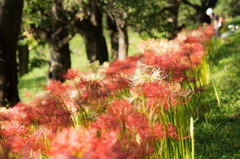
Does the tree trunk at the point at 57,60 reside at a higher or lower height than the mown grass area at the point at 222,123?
higher

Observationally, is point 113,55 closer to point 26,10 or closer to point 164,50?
point 26,10

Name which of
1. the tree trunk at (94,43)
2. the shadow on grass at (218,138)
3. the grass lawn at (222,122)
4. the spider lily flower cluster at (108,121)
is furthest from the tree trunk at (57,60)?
the shadow on grass at (218,138)

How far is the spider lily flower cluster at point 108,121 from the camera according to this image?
1122 mm

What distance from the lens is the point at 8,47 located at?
17.9ft

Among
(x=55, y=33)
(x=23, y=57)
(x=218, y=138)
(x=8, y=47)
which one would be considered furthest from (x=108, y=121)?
(x=23, y=57)

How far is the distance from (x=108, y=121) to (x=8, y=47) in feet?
14.7

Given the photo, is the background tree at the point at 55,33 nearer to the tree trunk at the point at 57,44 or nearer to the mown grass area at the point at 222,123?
the tree trunk at the point at 57,44

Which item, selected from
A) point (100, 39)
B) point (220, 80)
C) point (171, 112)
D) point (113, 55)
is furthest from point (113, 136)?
point (113, 55)

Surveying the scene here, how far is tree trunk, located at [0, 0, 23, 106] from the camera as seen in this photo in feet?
17.4

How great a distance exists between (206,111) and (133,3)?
7306 mm

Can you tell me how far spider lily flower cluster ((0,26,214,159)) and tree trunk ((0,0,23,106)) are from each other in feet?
8.17

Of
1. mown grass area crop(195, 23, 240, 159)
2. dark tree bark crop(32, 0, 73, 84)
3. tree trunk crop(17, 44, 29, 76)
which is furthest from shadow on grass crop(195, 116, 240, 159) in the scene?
tree trunk crop(17, 44, 29, 76)

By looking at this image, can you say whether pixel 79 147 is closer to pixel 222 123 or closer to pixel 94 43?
pixel 222 123

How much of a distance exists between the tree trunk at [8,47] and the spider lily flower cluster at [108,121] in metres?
2.49
